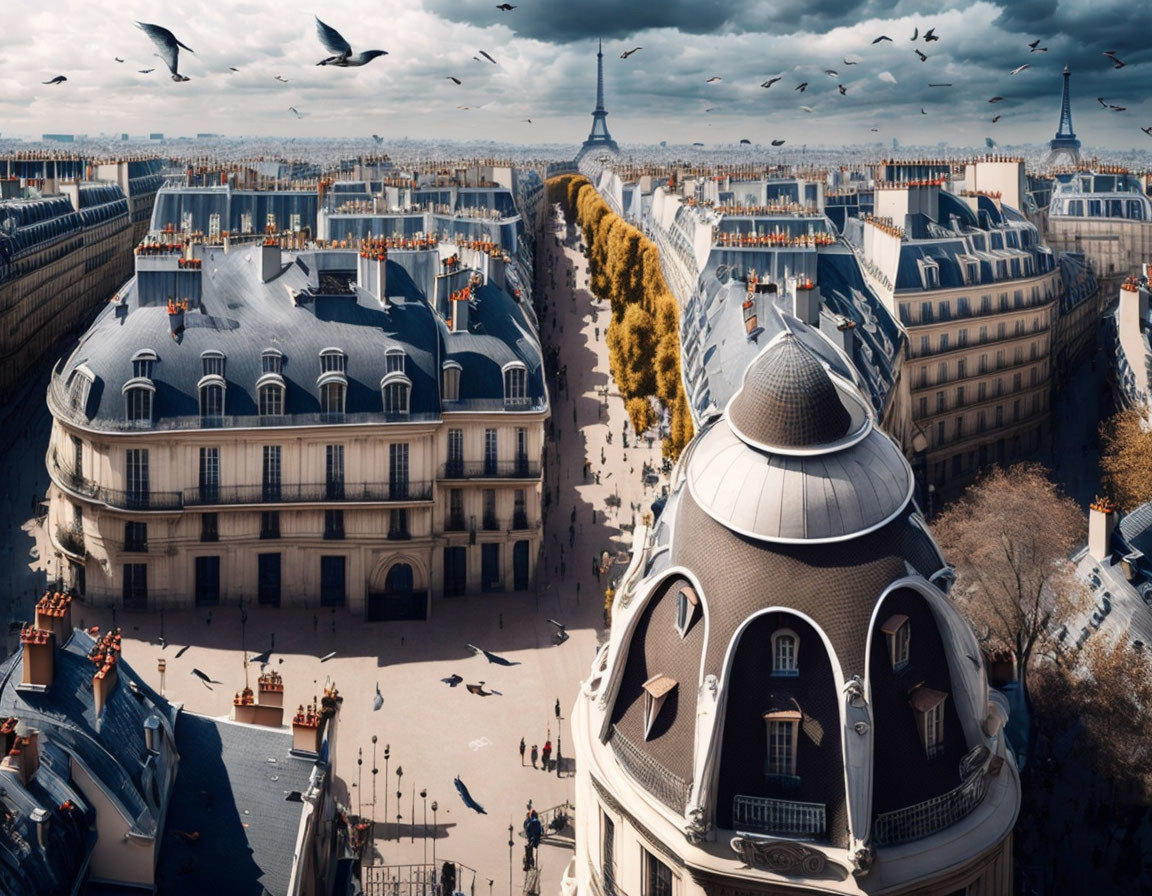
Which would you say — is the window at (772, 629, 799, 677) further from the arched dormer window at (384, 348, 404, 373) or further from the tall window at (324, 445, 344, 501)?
the arched dormer window at (384, 348, 404, 373)

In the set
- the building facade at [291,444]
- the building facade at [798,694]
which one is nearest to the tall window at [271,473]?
the building facade at [291,444]

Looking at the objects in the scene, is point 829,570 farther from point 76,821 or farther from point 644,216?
point 644,216

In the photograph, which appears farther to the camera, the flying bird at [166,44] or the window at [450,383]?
the window at [450,383]

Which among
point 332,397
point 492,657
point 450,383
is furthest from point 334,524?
point 492,657

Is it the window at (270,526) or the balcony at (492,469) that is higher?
the balcony at (492,469)

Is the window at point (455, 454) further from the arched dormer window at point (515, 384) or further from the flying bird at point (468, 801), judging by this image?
the flying bird at point (468, 801)
